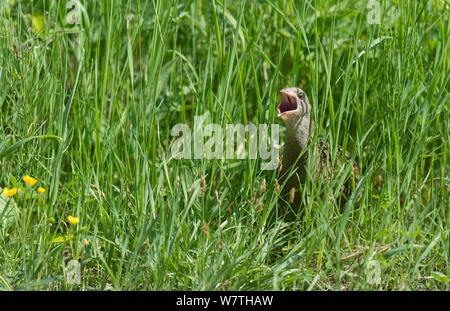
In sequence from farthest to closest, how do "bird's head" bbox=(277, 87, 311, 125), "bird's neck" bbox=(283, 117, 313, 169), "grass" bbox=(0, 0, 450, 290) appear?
1. "bird's neck" bbox=(283, 117, 313, 169)
2. "bird's head" bbox=(277, 87, 311, 125)
3. "grass" bbox=(0, 0, 450, 290)

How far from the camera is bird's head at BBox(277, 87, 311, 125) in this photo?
3.50m

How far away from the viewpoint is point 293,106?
3.68 m

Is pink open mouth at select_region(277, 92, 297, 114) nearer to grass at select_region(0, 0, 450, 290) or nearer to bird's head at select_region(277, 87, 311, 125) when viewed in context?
bird's head at select_region(277, 87, 311, 125)

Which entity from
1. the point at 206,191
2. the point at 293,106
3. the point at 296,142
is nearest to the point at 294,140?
the point at 296,142

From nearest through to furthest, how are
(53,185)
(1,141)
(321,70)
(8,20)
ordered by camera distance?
1. (53,185)
2. (1,141)
3. (8,20)
4. (321,70)

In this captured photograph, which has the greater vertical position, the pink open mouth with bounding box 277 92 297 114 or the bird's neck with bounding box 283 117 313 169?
the pink open mouth with bounding box 277 92 297 114

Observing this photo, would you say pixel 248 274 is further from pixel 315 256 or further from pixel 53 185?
pixel 53 185

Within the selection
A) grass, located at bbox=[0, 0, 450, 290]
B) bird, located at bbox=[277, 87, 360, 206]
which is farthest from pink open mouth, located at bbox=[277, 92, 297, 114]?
grass, located at bbox=[0, 0, 450, 290]

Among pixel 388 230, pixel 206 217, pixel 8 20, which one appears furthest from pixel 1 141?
pixel 388 230

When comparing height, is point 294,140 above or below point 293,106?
below

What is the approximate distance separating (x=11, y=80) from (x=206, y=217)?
112 centimetres

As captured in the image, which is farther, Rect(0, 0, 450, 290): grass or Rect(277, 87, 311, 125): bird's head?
Rect(277, 87, 311, 125): bird's head

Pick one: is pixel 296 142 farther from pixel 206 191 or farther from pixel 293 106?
pixel 206 191
